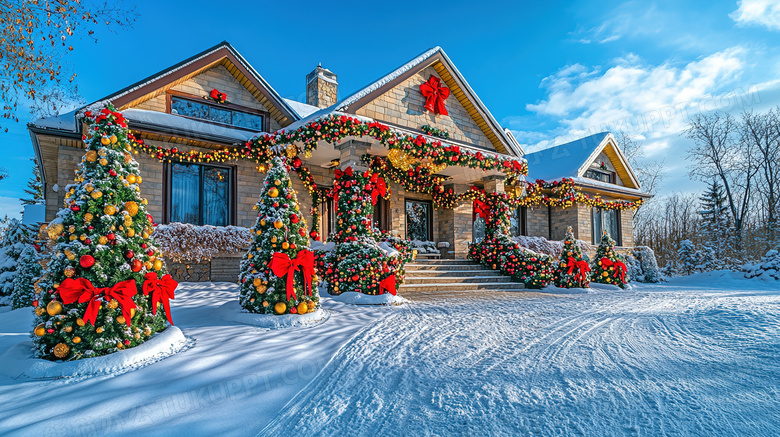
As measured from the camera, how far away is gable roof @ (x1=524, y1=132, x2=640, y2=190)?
1644cm

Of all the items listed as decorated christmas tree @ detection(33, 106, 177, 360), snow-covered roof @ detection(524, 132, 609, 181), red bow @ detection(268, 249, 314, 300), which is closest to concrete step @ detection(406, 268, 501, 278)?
red bow @ detection(268, 249, 314, 300)

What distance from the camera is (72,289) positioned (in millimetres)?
3107

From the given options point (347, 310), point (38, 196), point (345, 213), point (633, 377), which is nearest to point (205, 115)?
point (345, 213)

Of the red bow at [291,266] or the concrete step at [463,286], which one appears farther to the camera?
the concrete step at [463,286]

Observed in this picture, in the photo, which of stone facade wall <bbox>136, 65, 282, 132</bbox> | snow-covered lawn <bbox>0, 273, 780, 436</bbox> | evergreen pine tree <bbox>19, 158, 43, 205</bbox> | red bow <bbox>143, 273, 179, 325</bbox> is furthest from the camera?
evergreen pine tree <bbox>19, 158, 43, 205</bbox>

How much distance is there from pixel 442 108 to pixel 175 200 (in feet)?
25.8

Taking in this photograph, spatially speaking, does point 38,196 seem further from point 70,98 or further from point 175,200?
point 70,98

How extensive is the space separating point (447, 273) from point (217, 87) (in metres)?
8.16

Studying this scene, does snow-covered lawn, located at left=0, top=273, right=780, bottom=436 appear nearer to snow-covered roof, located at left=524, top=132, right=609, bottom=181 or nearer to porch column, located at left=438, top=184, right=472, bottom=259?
porch column, located at left=438, top=184, right=472, bottom=259

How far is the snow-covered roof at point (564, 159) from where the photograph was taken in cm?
1647

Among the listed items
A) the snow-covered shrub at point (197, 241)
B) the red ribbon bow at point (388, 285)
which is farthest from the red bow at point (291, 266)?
the snow-covered shrub at point (197, 241)

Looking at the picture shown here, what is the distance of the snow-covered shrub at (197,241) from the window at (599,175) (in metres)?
15.0

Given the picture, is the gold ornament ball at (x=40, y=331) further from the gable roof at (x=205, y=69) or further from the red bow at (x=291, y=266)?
the gable roof at (x=205, y=69)

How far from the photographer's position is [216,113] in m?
10.7
